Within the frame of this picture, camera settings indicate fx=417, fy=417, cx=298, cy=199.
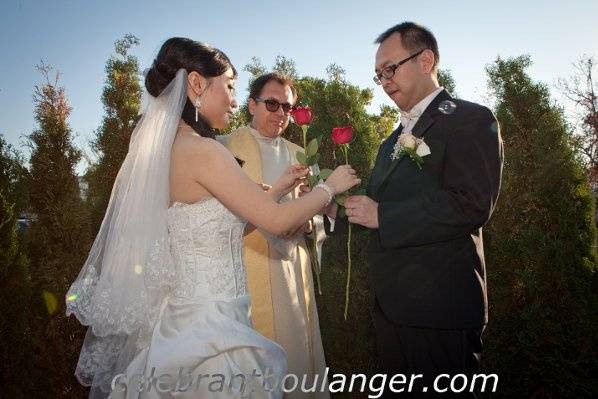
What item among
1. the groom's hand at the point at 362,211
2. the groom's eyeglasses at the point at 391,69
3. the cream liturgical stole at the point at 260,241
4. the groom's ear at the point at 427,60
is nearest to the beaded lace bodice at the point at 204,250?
the groom's hand at the point at 362,211

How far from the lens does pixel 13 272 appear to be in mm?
4332

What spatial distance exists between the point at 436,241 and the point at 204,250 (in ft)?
4.82

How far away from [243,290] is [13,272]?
3167mm

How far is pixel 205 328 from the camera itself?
226 centimetres

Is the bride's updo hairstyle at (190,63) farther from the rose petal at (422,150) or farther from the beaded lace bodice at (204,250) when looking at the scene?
the rose petal at (422,150)

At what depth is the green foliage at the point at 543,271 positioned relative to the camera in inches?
172

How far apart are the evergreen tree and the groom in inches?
158

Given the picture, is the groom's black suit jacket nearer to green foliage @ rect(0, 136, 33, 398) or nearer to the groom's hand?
the groom's hand

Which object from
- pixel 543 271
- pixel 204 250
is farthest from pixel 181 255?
pixel 543 271

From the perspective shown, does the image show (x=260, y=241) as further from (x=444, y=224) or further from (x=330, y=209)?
(x=444, y=224)

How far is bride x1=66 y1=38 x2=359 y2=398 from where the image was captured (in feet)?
7.27

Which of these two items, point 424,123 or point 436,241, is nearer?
point 436,241

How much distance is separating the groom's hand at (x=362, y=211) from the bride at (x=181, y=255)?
0.57 feet

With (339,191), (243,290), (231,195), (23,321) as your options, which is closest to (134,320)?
(243,290)
